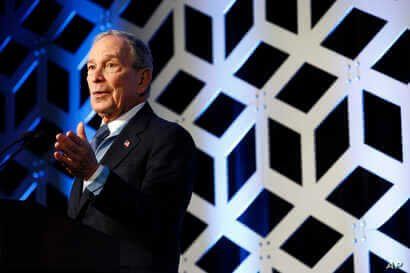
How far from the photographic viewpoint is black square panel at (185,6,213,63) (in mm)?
3959

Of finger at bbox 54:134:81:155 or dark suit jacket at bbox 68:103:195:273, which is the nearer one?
finger at bbox 54:134:81:155

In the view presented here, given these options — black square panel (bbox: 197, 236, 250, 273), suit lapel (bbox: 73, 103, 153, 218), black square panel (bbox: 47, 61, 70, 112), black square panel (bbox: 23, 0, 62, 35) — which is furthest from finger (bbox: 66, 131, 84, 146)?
black square panel (bbox: 23, 0, 62, 35)

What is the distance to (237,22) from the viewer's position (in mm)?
3891

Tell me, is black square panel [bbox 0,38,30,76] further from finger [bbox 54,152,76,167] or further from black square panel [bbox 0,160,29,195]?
finger [bbox 54,152,76,167]

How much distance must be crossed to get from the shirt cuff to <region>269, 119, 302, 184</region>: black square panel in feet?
5.61


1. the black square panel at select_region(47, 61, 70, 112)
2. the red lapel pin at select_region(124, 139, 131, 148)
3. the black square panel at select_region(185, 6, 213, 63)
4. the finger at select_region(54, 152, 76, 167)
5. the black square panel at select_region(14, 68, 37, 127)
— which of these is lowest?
the finger at select_region(54, 152, 76, 167)

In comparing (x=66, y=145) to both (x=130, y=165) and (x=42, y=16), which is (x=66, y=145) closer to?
(x=130, y=165)

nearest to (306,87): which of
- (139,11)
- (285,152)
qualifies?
(285,152)

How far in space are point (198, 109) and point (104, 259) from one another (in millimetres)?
2029

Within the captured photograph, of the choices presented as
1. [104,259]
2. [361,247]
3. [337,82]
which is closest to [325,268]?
[361,247]

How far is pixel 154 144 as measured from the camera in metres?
2.49

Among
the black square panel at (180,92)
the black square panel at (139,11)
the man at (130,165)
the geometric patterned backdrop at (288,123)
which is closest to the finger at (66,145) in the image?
the man at (130,165)

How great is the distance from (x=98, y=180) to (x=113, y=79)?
2.24 ft

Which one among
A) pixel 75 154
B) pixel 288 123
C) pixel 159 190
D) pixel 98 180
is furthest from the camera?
pixel 288 123
